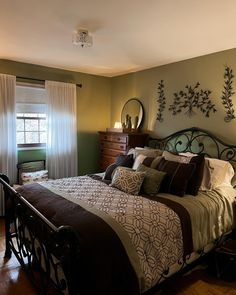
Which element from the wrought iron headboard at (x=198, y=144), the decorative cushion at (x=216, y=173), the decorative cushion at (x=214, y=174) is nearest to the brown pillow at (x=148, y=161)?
the decorative cushion at (x=214, y=174)

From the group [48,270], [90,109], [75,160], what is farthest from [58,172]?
[48,270]

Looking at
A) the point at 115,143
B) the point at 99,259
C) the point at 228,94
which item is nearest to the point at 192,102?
the point at 228,94

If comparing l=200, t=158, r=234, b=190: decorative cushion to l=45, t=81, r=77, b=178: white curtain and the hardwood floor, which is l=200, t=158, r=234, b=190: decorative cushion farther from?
l=45, t=81, r=77, b=178: white curtain

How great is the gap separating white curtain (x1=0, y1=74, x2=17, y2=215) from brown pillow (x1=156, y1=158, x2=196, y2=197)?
2.40 metres

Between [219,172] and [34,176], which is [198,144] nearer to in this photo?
[219,172]

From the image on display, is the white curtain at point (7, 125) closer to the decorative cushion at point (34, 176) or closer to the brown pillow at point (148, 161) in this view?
the decorative cushion at point (34, 176)

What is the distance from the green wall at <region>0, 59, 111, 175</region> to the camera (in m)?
4.12

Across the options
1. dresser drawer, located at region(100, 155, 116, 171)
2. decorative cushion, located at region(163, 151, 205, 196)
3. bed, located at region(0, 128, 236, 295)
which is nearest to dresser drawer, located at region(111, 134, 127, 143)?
dresser drawer, located at region(100, 155, 116, 171)

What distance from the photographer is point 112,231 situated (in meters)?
1.63

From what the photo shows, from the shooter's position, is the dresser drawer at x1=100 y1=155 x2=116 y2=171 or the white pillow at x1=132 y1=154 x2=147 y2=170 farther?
the dresser drawer at x1=100 y1=155 x2=116 y2=171

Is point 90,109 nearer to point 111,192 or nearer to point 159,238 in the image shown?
point 111,192

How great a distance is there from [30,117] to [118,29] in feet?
7.30

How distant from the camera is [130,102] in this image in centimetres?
426

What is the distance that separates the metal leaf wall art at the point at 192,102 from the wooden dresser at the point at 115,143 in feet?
2.34
